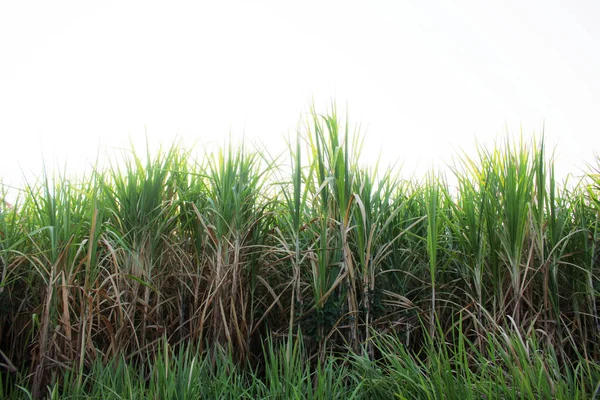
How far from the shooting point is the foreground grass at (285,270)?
7.47 ft

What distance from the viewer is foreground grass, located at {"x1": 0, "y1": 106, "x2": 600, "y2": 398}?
228 centimetres

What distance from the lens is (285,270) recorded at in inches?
114

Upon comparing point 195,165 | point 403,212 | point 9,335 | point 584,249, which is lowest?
point 9,335

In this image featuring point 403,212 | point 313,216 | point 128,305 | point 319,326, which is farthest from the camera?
point 403,212

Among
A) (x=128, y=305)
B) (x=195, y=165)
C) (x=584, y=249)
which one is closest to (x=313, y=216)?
(x=195, y=165)

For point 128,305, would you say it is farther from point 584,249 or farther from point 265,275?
point 584,249

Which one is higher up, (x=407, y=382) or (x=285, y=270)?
(x=285, y=270)

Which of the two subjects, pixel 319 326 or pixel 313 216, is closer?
pixel 319 326

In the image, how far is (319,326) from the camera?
7.60 ft

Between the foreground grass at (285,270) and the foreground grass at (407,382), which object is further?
the foreground grass at (285,270)

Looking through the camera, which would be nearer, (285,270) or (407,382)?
(407,382)

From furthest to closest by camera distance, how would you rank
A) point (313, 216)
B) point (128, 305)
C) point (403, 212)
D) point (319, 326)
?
point (403, 212), point (313, 216), point (128, 305), point (319, 326)

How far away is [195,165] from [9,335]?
62.6 inches

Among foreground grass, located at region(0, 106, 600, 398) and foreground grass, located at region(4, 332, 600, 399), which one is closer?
foreground grass, located at region(4, 332, 600, 399)
